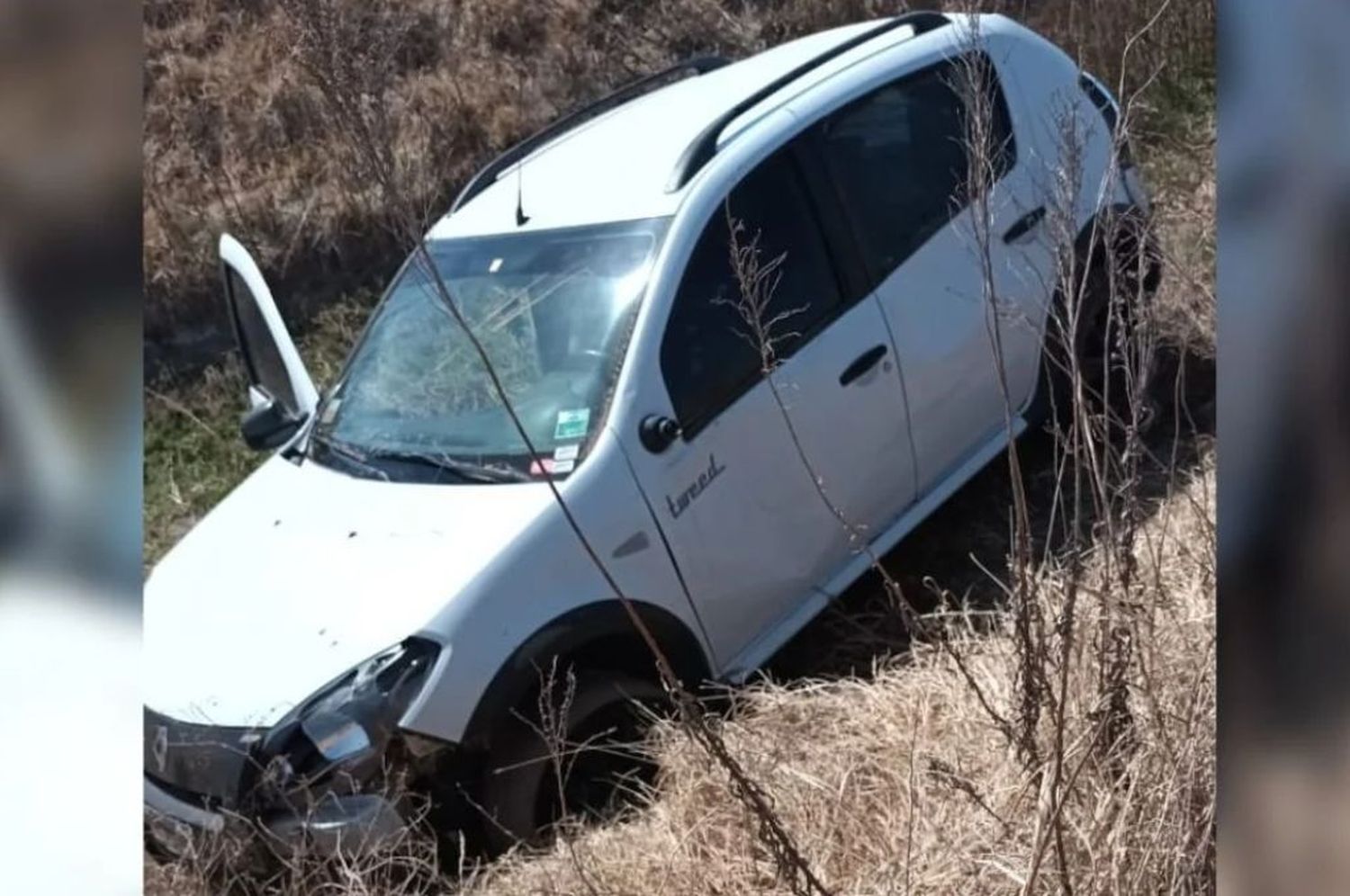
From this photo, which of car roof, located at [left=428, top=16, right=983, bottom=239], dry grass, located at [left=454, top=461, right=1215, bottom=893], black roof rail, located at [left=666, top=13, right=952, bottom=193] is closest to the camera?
dry grass, located at [left=454, top=461, right=1215, bottom=893]

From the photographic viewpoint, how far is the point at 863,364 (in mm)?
4270

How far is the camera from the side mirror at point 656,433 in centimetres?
387

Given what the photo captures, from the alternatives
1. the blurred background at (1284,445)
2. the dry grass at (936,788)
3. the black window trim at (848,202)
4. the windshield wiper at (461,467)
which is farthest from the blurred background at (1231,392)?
the black window trim at (848,202)

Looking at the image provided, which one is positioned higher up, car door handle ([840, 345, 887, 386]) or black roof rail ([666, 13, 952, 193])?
black roof rail ([666, 13, 952, 193])

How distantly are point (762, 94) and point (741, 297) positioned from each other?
30.9 inches

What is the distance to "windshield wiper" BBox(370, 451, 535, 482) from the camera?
383cm

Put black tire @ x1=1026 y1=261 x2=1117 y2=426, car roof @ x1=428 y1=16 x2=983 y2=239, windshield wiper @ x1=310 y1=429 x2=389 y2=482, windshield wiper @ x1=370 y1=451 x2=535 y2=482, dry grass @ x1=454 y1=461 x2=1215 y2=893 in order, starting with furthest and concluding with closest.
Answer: car roof @ x1=428 y1=16 x2=983 y2=239, windshield wiper @ x1=310 y1=429 x2=389 y2=482, windshield wiper @ x1=370 y1=451 x2=535 y2=482, black tire @ x1=1026 y1=261 x2=1117 y2=426, dry grass @ x1=454 y1=461 x2=1215 y2=893

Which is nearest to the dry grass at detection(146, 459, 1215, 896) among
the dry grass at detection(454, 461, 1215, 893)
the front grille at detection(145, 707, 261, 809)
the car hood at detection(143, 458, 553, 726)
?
the dry grass at detection(454, 461, 1215, 893)

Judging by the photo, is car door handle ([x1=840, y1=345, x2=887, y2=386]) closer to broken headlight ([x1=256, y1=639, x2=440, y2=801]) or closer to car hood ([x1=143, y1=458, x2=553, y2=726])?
car hood ([x1=143, y1=458, x2=553, y2=726])

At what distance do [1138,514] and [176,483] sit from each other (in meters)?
5.14

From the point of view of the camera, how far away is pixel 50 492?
6.72ft

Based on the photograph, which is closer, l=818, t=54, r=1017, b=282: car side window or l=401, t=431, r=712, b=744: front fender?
l=401, t=431, r=712, b=744: front fender

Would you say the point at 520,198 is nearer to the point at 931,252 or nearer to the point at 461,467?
the point at 461,467

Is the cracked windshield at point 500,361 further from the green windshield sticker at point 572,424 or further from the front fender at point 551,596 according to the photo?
the front fender at point 551,596
